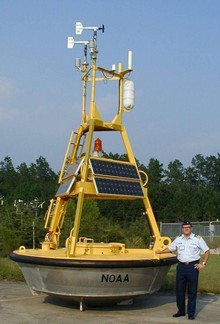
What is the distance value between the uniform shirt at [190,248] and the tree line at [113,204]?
959 centimetres

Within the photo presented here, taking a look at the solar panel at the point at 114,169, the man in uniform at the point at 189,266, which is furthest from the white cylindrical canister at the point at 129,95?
the man in uniform at the point at 189,266

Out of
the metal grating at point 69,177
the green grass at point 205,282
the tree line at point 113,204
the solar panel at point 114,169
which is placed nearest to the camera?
the solar panel at point 114,169

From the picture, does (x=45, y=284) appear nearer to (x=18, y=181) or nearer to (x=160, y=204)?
(x=160, y=204)

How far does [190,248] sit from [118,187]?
1.88 metres

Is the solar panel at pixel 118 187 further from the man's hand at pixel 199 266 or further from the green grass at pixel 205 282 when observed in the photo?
the green grass at pixel 205 282

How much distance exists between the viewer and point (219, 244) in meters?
27.2

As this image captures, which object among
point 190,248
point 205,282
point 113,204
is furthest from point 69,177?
point 113,204

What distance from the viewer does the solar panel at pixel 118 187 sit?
9523 mm

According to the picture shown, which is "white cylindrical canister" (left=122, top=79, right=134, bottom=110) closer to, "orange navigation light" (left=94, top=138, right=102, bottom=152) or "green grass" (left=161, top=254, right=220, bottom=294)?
"orange navigation light" (left=94, top=138, right=102, bottom=152)

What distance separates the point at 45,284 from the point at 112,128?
318 centimetres

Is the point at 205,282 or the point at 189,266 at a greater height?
the point at 189,266

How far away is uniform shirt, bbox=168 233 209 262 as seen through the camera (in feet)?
28.1

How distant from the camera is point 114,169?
1003 cm

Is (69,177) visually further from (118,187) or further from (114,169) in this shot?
(118,187)
